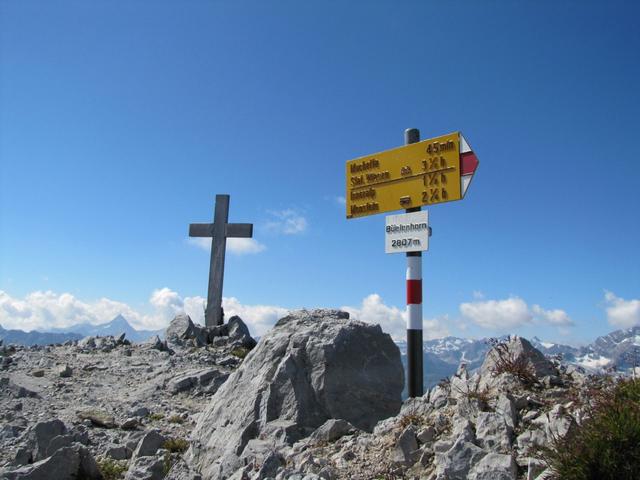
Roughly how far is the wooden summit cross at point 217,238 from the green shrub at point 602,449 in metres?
19.0

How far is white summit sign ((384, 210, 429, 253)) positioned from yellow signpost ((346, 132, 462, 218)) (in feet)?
0.94

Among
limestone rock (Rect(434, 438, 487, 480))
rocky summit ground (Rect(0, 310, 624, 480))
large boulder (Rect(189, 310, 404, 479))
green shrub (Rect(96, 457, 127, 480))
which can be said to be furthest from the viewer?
green shrub (Rect(96, 457, 127, 480))

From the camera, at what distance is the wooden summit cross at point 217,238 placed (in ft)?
73.9

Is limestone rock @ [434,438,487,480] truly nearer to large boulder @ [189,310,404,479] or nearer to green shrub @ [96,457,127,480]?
large boulder @ [189,310,404,479]

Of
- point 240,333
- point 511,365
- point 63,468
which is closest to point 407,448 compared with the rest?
point 511,365

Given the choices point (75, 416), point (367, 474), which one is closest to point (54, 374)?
point (75, 416)

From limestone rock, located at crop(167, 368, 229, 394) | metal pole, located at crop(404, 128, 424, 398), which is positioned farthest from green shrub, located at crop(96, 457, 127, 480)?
metal pole, located at crop(404, 128, 424, 398)

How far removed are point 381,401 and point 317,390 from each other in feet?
4.24

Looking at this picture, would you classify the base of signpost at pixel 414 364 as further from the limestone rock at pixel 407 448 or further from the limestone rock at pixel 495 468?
the limestone rock at pixel 495 468

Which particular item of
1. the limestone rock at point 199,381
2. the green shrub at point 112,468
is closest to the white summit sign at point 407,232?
the green shrub at point 112,468

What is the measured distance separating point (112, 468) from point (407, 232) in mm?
7020

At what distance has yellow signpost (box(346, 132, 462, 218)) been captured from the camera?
29.9 ft

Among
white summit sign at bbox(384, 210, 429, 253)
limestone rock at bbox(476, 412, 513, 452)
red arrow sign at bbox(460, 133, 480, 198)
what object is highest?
red arrow sign at bbox(460, 133, 480, 198)

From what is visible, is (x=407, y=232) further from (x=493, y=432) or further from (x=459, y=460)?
(x=459, y=460)
